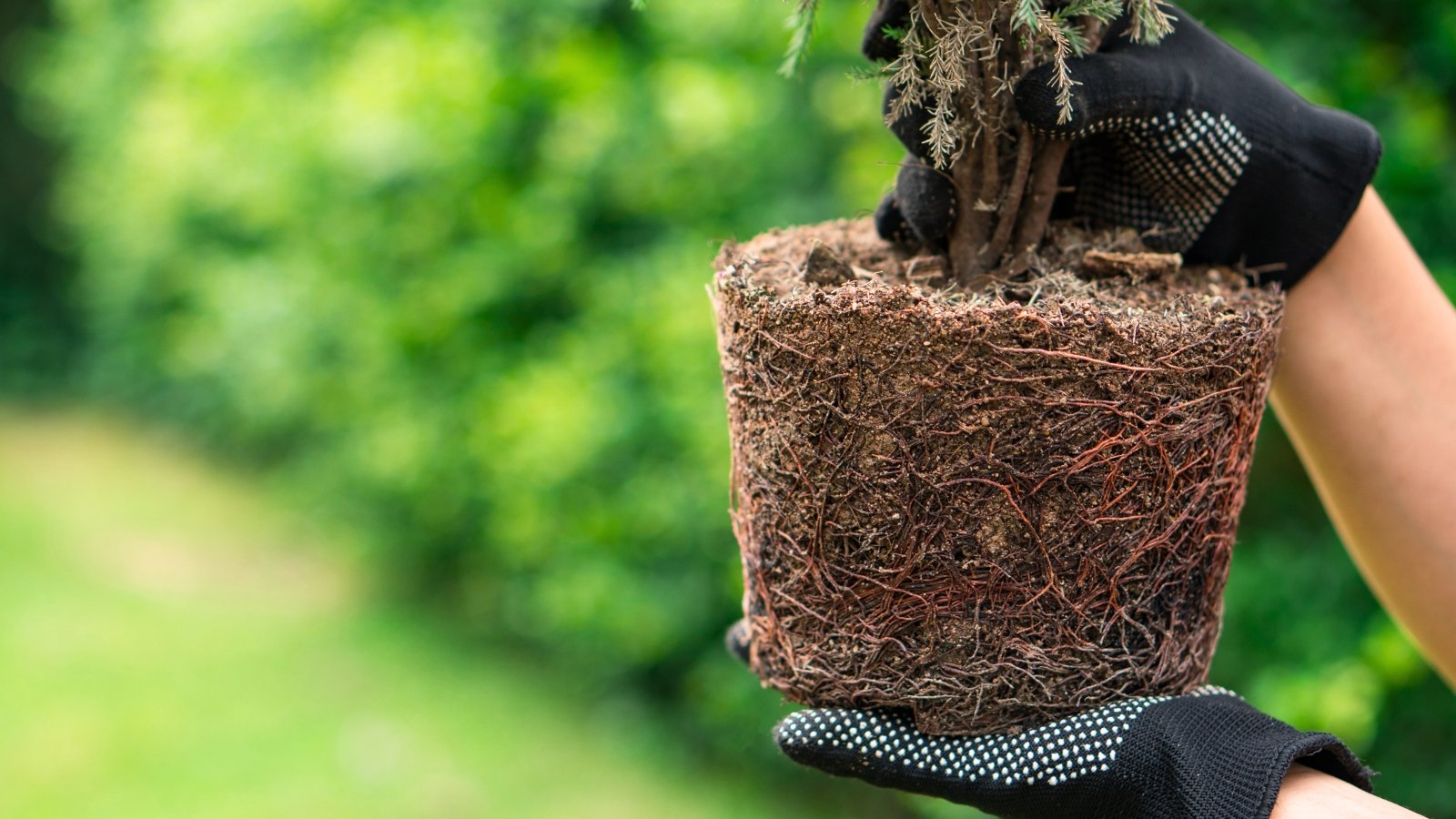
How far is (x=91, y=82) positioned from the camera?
7.00 meters

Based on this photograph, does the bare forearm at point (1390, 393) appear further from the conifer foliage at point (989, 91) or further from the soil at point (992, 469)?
the conifer foliage at point (989, 91)

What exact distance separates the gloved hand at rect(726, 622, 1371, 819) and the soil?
0.09 feet

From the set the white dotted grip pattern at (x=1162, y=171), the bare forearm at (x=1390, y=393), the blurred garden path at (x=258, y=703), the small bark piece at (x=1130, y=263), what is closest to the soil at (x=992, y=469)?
the small bark piece at (x=1130, y=263)

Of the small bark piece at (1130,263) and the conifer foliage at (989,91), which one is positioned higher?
the conifer foliage at (989,91)

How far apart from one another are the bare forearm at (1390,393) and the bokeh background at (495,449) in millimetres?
839

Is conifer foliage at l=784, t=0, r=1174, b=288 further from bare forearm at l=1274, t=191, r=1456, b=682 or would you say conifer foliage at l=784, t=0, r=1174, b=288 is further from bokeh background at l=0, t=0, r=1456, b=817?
bokeh background at l=0, t=0, r=1456, b=817

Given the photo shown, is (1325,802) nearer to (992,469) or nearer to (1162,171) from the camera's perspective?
(992,469)

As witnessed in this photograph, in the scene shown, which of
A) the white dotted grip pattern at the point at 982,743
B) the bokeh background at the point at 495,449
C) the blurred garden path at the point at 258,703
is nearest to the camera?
the white dotted grip pattern at the point at 982,743

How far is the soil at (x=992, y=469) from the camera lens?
47.4 inches

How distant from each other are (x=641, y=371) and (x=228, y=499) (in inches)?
159

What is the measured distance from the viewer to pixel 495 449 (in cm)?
405

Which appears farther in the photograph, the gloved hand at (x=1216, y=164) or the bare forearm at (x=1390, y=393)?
the bare forearm at (x=1390, y=393)

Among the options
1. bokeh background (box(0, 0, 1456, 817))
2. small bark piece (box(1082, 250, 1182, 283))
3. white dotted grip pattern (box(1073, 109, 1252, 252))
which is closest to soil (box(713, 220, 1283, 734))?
small bark piece (box(1082, 250, 1182, 283))

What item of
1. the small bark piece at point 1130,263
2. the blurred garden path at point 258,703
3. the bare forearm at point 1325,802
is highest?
the small bark piece at point 1130,263
